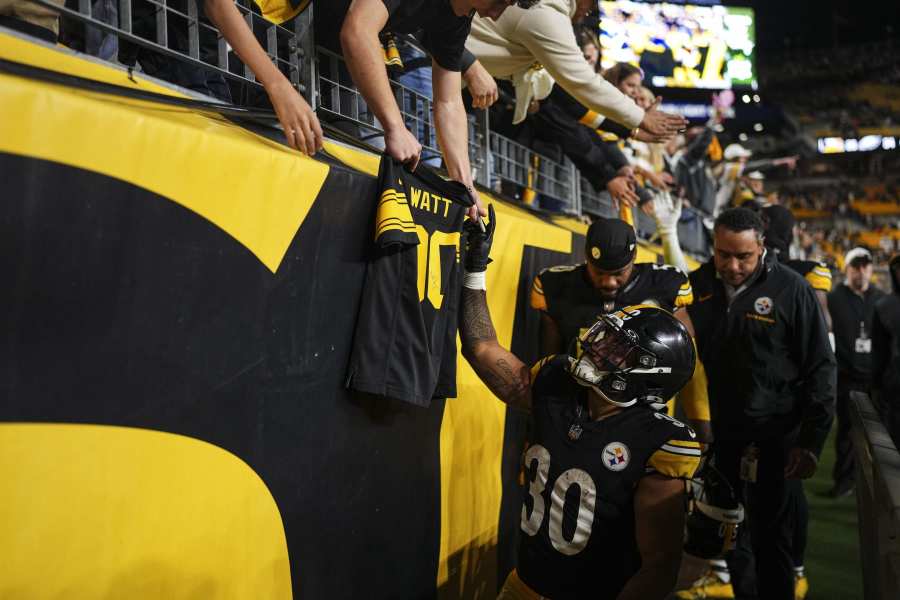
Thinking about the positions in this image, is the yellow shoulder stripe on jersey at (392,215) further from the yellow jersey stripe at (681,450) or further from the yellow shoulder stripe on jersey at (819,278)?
the yellow shoulder stripe on jersey at (819,278)

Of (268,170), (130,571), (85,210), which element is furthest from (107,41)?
(130,571)

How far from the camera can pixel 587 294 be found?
12.2 ft

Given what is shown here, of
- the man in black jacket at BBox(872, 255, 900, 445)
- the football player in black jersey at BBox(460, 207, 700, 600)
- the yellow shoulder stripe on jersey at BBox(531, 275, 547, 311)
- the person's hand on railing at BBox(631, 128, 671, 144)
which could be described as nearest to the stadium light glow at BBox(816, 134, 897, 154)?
the man in black jacket at BBox(872, 255, 900, 445)

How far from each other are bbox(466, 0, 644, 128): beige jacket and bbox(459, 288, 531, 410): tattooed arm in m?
1.88

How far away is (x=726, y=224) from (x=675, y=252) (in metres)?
1.97

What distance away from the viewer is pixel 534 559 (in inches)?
98.0

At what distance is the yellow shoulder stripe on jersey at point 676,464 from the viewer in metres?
2.29

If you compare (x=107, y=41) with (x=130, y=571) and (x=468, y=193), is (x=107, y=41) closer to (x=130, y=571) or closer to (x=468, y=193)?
(x=468, y=193)

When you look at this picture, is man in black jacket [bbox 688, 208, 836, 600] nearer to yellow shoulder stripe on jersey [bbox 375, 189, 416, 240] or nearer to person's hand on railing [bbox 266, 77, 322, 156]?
yellow shoulder stripe on jersey [bbox 375, 189, 416, 240]

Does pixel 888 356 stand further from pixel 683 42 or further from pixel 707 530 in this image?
pixel 683 42

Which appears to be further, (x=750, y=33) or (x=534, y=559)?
(x=750, y=33)

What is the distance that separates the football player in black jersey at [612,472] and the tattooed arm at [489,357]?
246mm

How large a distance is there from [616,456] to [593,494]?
5.3 inches

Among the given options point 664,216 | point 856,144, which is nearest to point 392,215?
point 664,216
